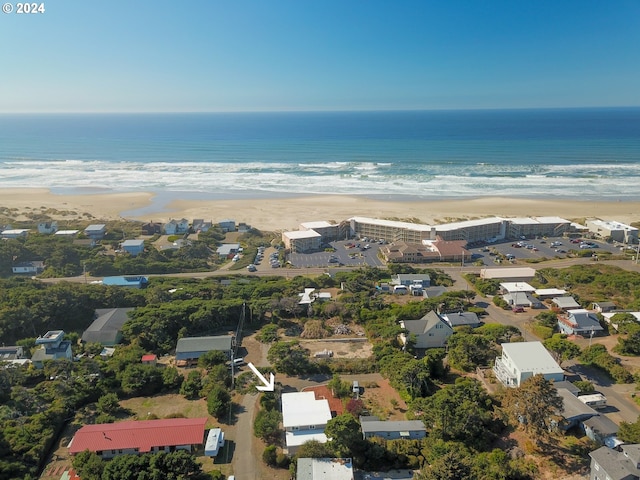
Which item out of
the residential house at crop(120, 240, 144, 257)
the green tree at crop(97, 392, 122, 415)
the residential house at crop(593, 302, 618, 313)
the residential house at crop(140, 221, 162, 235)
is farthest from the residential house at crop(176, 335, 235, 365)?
the residential house at crop(140, 221, 162, 235)

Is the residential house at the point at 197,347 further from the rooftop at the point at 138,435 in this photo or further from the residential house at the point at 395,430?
the residential house at the point at 395,430

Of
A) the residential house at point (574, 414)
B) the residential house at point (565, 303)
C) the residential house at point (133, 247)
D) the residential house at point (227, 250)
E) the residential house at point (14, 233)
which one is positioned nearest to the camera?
the residential house at point (574, 414)

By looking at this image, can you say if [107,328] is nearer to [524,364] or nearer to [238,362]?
[238,362]

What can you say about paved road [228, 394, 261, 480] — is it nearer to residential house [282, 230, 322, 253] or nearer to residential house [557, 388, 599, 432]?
residential house [557, 388, 599, 432]

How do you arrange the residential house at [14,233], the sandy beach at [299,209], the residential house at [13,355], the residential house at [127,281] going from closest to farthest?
1. the residential house at [13,355]
2. the residential house at [127,281]
3. the residential house at [14,233]
4. the sandy beach at [299,209]

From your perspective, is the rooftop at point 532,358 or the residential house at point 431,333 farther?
the residential house at point 431,333

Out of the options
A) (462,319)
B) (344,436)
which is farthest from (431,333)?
(344,436)

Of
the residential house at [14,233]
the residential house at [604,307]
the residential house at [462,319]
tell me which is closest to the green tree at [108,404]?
the residential house at [462,319]
